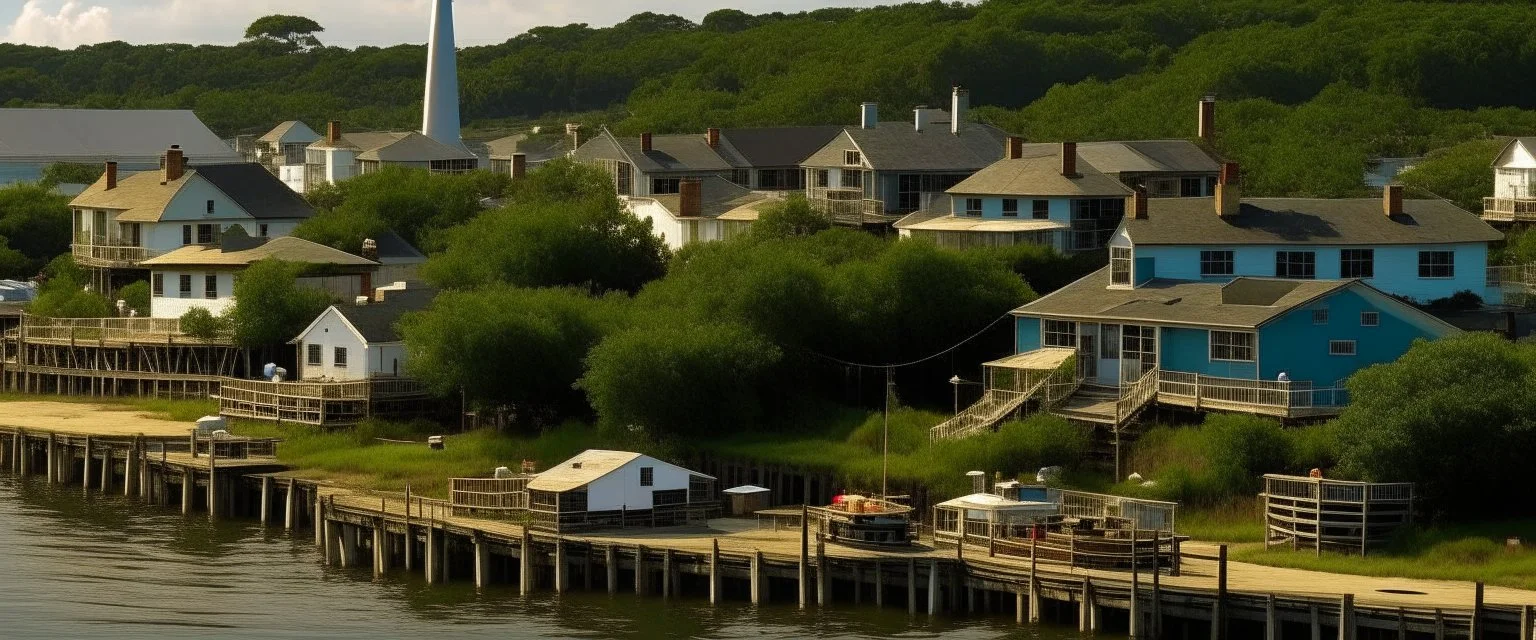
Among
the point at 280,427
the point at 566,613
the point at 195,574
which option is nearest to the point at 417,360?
the point at 280,427

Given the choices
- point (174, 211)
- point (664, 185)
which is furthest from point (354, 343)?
point (664, 185)

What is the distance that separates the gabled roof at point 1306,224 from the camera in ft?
258

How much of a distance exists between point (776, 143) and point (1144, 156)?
2347 centimetres

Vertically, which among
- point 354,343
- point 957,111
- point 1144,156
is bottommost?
point 354,343

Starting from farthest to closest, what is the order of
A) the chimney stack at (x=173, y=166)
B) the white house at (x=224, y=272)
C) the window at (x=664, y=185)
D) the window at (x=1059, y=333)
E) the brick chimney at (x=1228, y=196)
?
the window at (x=664, y=185) < the chimney stack at (x=173, y=166) < the white house at (x=224, y=272) < the brick chimney at (x=1228, y=196) < the window at (x=1059, y=333)

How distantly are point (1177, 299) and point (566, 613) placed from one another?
21579mm

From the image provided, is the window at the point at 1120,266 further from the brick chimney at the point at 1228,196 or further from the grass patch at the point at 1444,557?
the grass patch at the point at 1444,557

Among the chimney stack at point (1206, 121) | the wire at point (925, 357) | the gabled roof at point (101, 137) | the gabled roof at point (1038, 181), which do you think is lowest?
the wire at point (925, 357)

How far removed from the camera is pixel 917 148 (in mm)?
101812

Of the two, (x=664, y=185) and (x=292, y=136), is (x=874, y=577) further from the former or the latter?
(x=292, y=136)

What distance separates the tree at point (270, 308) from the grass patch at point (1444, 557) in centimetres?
3959

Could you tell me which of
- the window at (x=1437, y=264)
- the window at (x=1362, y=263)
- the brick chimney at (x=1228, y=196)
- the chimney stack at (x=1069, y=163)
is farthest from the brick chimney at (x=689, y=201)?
the window at (x=1437, y=264)

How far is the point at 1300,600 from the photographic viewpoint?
52562 mm

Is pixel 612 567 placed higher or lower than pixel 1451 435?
lower
